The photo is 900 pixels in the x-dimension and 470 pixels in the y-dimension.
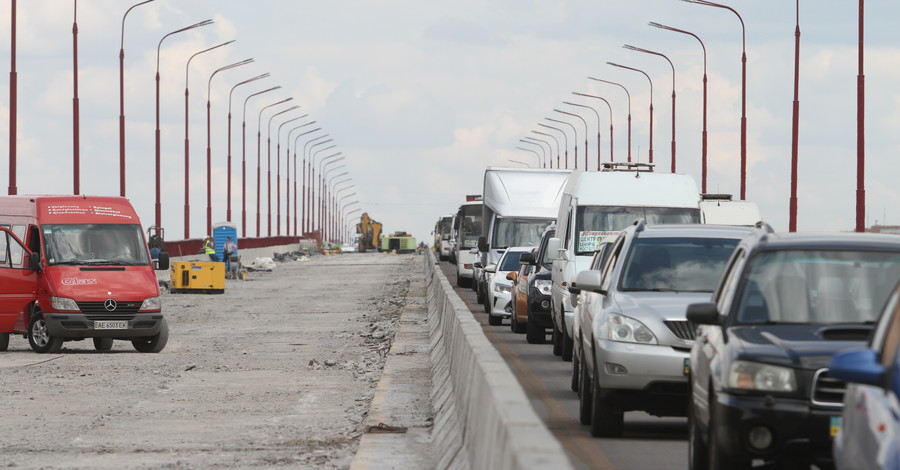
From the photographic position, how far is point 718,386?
9.30m

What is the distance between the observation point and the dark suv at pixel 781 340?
8.94 m

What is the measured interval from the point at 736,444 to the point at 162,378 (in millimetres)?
13004

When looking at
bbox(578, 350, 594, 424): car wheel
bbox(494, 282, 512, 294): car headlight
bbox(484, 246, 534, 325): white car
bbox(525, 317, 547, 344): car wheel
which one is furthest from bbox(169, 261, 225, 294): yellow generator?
bbox(578, 350, 594, 424): car wheel

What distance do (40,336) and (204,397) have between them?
849 centimetres

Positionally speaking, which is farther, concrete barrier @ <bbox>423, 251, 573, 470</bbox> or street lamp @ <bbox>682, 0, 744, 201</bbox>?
street lamp @ <bbox>682, 0, 744, 201</bbox>

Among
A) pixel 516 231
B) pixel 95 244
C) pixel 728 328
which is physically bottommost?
pixel 728 328

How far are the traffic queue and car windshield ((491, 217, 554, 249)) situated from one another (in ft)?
48.5

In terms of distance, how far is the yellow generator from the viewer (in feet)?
167

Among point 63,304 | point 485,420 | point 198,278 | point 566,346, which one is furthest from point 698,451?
point 198,278

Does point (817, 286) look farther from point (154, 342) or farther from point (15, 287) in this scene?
point (15, 287)

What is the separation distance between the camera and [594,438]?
1318cm

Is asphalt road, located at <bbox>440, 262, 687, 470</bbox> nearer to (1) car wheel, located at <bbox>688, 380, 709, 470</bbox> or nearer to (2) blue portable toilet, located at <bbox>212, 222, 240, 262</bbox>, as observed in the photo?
(1) car wheel, located at <bbox>688, 380, 709, 470</bbox>

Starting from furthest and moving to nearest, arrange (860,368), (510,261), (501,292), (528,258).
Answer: (510,261), (501,292), (528,258), (860,368)

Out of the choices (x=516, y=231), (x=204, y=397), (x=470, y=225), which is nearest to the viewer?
(x=204, y=397)
